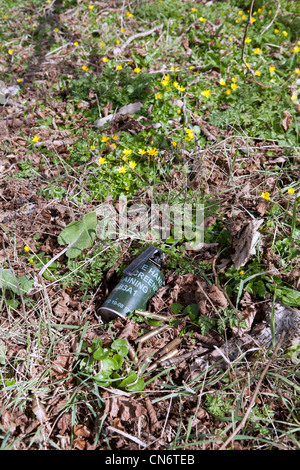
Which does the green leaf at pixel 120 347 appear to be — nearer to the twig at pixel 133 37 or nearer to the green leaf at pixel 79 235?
the green leaf at pixel 79 235

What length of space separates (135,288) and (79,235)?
74cm

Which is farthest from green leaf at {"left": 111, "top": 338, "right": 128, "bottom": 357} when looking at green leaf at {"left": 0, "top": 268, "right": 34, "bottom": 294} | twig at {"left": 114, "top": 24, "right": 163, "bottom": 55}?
twig at {"left": 114, "top": 24, "right": 163, "bottom": 55}

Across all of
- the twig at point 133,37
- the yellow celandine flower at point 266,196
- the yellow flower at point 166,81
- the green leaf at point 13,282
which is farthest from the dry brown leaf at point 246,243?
the twig at point 133,37

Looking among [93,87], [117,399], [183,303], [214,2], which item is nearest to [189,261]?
[183,303]

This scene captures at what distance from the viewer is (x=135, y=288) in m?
2.45

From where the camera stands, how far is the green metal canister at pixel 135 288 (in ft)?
7.92

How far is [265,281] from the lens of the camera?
2539 mm

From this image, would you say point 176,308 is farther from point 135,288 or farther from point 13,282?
point 13,282

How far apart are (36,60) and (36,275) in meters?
3.36

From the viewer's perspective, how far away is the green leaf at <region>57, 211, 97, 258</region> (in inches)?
110

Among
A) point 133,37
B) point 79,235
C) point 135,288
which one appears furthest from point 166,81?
point 135,288
